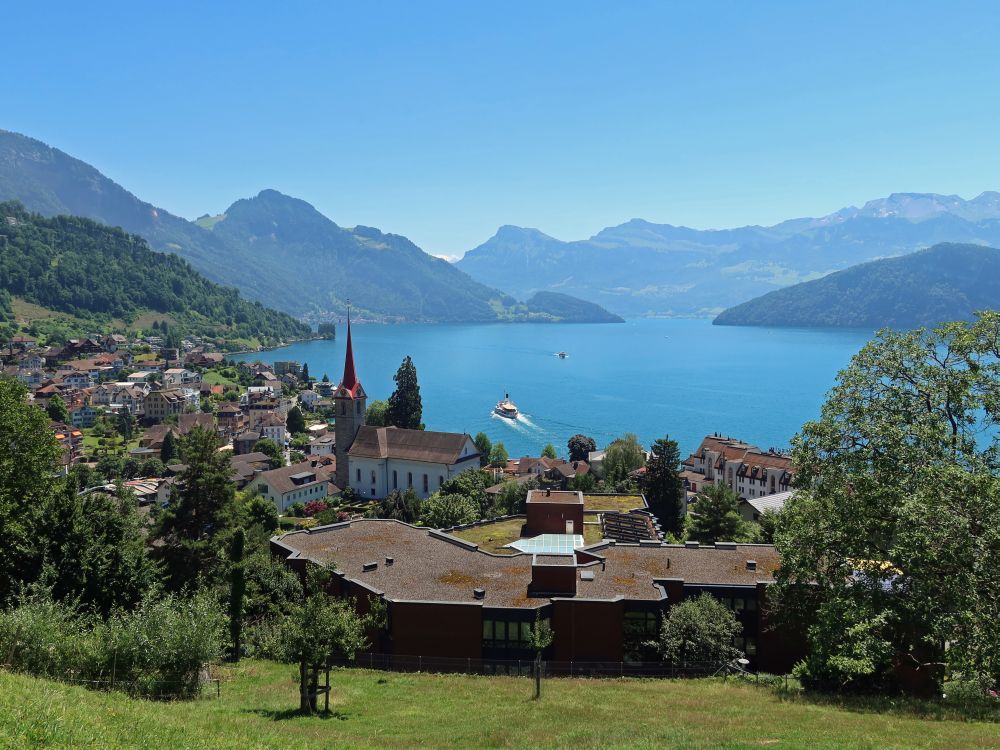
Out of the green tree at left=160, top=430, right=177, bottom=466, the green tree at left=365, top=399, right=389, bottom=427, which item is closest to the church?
the green tree at left=365, top=399, right=389, bottom=427

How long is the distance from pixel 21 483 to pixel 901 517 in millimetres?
25647

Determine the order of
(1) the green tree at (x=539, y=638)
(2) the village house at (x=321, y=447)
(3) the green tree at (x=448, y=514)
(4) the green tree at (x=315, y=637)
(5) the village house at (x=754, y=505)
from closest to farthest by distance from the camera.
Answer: (4) the green tree at (x=315, y=637), (1) the green tree at (x=539, y=638), (3) the green tree at (x=448, y=514), (5) the village house at (x=754, y=505), (2) the village house at (x=321, y=447)

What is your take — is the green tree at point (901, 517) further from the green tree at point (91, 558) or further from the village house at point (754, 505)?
the village house at point (754, 505)

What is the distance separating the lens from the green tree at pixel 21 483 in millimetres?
21891

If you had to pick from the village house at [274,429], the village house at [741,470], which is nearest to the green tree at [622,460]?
the village house at [741,470]

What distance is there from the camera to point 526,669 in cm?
2261

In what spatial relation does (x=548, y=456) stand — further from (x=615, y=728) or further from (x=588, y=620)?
(x=615, y=728)

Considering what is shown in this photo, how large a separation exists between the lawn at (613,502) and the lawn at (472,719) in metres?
20.8

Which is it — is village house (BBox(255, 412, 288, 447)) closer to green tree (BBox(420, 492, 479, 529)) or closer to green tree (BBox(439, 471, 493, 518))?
green tree (BBox(439, 471, 493, 518))

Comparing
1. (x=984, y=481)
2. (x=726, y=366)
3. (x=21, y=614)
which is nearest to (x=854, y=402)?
(x=984, y=481)

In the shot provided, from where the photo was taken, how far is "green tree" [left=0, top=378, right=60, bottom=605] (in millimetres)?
21891

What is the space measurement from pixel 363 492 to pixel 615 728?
47.5 meters

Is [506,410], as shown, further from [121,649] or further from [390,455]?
[121,649]

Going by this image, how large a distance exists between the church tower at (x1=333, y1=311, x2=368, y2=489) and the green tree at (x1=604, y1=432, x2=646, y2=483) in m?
21.0
